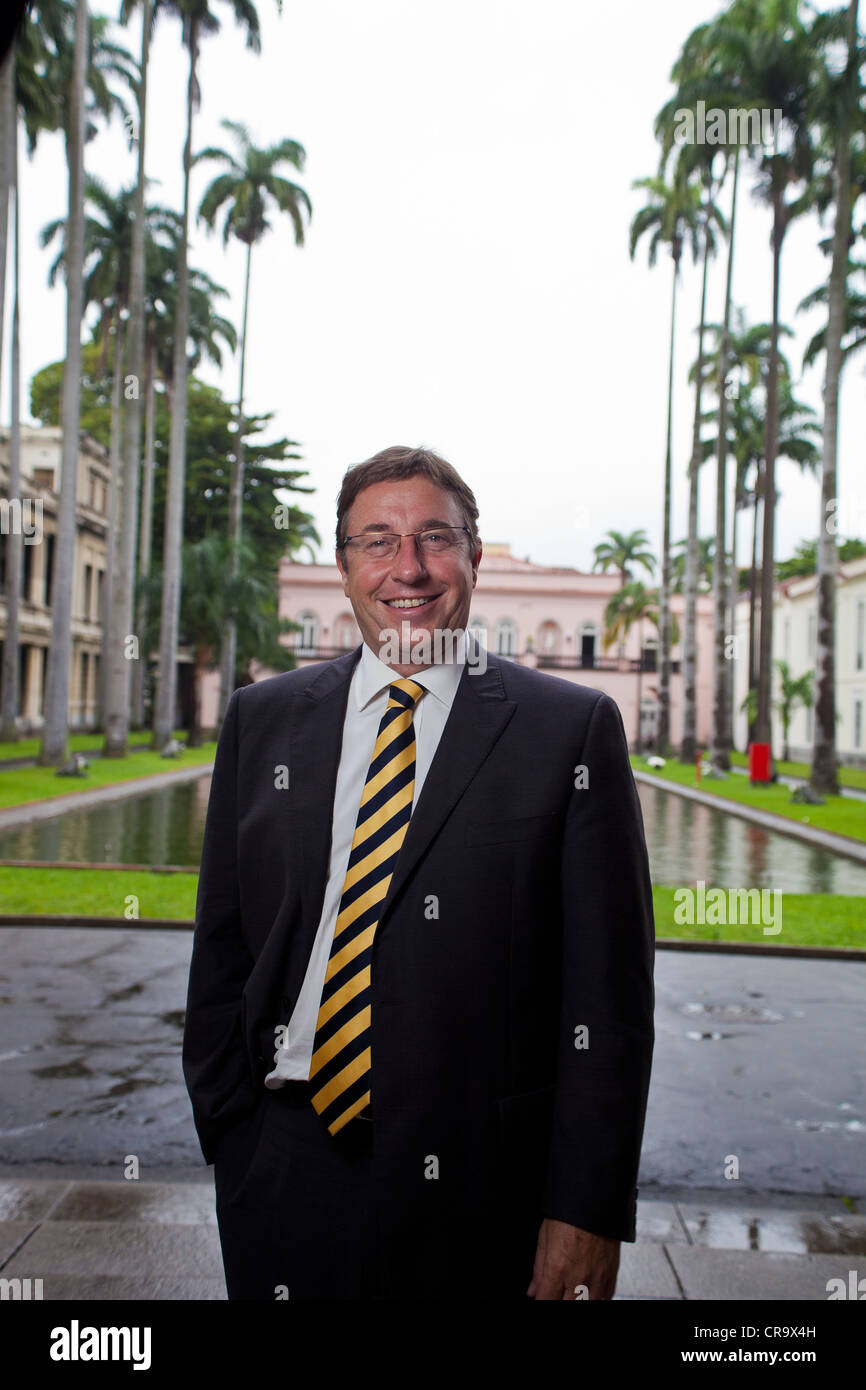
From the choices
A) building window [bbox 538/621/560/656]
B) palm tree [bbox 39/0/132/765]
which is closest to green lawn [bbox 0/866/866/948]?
palm tree [bbox 39/0/132/765]

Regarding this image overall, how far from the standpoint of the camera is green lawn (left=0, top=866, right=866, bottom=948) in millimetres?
9422

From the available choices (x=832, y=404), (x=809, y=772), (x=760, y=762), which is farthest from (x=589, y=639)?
(x=832, y=404)

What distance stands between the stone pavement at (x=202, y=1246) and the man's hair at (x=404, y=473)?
2.44m

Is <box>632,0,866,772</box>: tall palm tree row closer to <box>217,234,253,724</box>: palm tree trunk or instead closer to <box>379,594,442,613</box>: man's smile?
<box>217,234,253,724</box>: palm tree trunk

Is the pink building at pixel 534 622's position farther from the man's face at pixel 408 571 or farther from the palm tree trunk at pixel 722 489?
the man's face at pixel 408 571

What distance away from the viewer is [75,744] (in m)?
38.0

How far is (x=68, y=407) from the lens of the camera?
25375 millimetres

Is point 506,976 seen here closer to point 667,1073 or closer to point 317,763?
point 317,763

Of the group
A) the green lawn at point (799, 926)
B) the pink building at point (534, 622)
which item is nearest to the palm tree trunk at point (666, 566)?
the pink building at point (534, 622)

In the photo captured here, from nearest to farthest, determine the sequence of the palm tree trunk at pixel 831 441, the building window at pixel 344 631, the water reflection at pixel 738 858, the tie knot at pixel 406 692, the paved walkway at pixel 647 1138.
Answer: the tie knot at pixel 406 692 < the paved walkway at pixel 647 1138 < the water reflection at pixel 738 858 < the palm tree trunk at pixel 831 441 < the building window at pixel 344 631

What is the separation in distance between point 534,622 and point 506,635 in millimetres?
2088

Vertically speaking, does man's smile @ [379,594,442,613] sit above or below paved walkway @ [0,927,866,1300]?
above

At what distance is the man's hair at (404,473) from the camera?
2.43 meters
